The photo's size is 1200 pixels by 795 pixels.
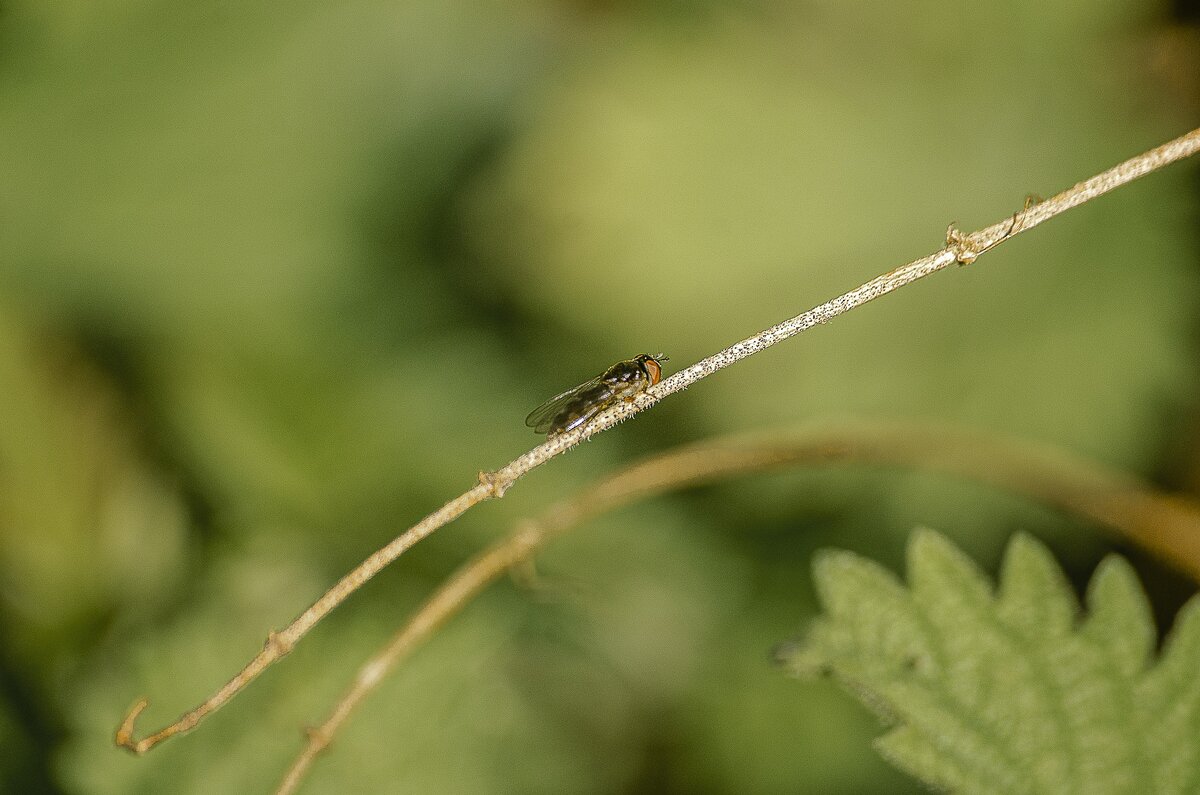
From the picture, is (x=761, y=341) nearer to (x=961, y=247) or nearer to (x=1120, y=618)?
(x=961, y=247)

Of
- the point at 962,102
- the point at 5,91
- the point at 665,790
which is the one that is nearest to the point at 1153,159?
the point at 962,102

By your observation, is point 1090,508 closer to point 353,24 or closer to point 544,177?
point 544,177

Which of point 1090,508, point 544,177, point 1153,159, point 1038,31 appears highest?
point 1038,31

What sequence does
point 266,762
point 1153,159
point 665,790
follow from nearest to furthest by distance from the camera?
point 1153,159
point 266,762
point 665,790

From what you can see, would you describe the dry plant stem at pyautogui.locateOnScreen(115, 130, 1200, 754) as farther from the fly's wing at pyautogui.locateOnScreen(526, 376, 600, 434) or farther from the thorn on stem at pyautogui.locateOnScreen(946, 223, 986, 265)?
the fly's wing at pyautogui.locateOnScreen(526, 376, 600, 434)

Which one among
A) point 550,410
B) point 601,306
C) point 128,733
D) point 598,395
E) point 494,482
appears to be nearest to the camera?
point 494,482

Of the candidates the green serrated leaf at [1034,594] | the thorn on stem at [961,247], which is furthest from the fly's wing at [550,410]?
the green serrated leaf at [1034,594]

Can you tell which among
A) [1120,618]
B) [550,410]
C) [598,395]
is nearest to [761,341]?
[598,395]

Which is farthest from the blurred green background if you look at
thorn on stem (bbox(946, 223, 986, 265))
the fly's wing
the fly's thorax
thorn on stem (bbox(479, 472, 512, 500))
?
thorn on stem (bbox(946, 223, 986, 265))
